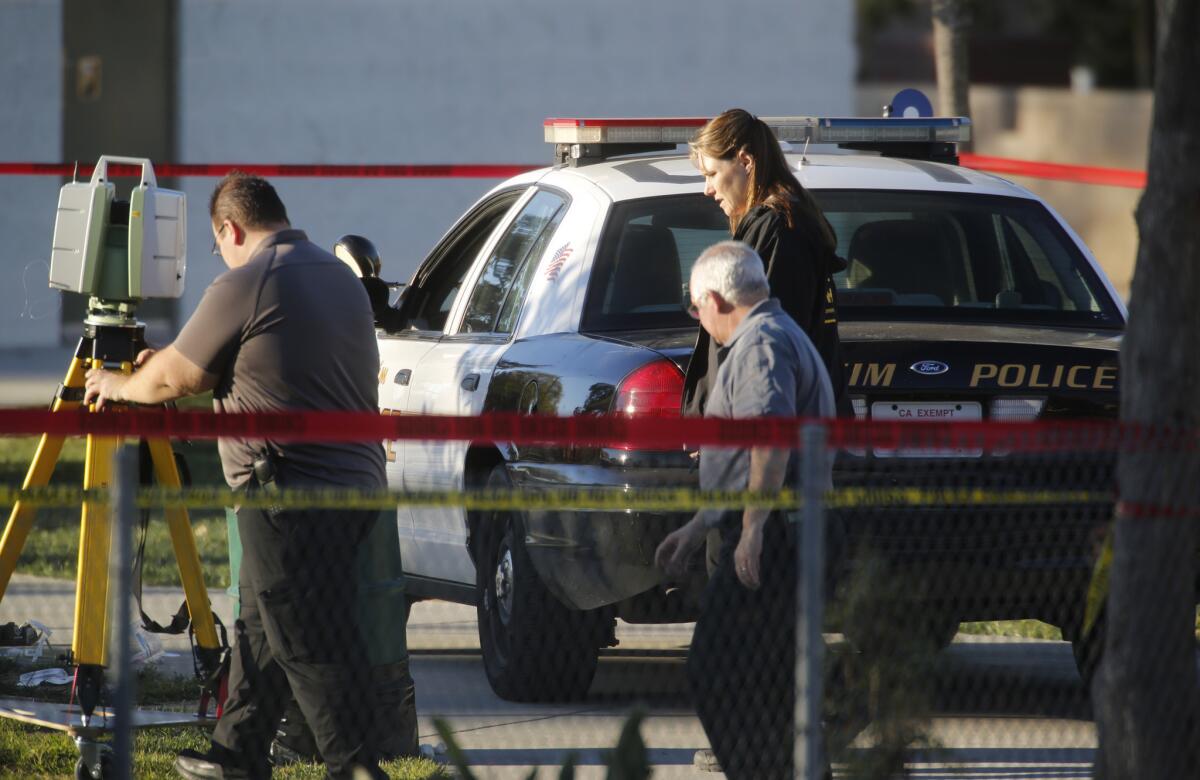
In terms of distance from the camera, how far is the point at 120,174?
33.6ft

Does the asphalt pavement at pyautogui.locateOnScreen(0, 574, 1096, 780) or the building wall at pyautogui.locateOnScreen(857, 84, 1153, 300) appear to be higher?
the building wall at pyautogui.locateOnScreen(857, 84, 1153, 300)

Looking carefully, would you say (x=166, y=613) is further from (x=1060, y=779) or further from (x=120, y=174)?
(x=1060, y=779)

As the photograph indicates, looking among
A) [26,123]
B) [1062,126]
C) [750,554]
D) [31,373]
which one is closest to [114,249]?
[750,554]

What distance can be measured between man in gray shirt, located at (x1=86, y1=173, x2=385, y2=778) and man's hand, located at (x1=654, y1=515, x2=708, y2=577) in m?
0.78

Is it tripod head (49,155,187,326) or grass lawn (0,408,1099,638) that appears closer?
tripod head (49,155,187,326)

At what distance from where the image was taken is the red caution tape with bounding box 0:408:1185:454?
4062 mm

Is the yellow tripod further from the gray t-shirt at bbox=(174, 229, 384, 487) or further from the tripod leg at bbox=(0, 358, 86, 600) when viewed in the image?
the gray t-shirt at bbox=(174, 229, 384, 487)

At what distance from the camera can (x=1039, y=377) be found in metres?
5.50

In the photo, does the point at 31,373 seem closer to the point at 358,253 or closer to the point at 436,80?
the point at 436,80

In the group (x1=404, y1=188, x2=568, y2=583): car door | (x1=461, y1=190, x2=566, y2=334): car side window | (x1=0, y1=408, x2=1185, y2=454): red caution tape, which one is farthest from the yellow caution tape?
(x1=461, y1=190, x2=566, y2=334): car side window

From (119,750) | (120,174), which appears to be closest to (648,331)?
(119,750)

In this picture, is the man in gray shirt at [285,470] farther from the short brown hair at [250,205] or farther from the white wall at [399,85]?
the white wall at [399,85]

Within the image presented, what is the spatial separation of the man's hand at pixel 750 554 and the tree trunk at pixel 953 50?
7989 mm

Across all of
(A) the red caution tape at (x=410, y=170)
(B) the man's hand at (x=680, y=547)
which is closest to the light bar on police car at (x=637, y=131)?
(B) the man's hand at (x=680, y=547)
